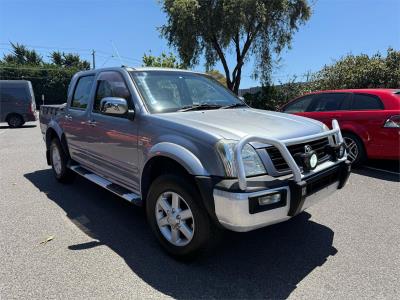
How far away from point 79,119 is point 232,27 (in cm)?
1736

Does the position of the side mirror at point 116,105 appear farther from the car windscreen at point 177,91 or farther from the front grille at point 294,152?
the front grille at point 294,152

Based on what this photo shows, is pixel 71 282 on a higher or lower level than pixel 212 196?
lower

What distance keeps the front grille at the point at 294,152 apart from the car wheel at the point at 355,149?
397cm

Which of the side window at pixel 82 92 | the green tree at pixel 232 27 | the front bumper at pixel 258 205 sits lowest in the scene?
the front bumper at pixel 258 205

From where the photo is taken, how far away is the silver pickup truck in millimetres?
3057

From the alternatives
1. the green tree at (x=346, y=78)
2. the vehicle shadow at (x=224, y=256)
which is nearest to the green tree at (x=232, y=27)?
the green tree at (x=346, y=78)

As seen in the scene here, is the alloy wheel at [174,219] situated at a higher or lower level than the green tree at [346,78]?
lower

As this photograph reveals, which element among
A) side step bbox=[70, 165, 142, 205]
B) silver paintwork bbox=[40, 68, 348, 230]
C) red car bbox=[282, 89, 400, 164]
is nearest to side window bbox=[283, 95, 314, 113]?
red car bbox=[282, 89, 400, 164]

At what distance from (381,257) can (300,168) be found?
1276mm

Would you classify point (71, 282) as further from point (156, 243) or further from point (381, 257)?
point (381, 257)

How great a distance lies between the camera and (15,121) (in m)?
19.0

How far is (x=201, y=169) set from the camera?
3.16 metres

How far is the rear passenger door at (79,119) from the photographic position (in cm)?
530

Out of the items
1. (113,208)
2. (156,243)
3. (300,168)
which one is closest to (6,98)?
(113,208)
